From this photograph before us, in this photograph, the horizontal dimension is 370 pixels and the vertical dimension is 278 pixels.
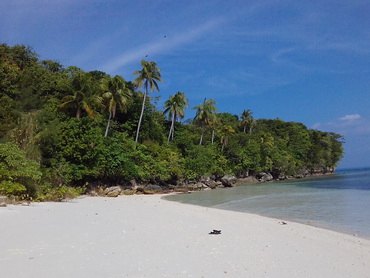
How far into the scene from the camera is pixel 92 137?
25.7 meters

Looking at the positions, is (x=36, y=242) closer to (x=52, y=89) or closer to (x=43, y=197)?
(x=43, y=197)

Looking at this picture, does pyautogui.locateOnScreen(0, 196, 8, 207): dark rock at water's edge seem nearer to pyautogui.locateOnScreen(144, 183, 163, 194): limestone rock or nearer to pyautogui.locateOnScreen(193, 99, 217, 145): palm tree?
pyautogui.locateOnScreen(144, 183, 163, 194): limestone rock

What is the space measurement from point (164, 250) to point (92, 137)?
20.6 meters

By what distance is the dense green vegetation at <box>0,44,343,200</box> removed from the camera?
63.6 ft

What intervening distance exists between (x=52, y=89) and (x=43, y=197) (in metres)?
20.7

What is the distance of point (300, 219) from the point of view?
13.1m

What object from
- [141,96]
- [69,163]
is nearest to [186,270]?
[69,163]

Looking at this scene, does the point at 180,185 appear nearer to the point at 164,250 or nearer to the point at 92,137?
the point at 92,137

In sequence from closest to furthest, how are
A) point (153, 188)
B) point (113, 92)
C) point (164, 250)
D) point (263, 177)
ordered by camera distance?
point (164, 250) → point (153, 188) → point (113, 92) → point (263, 177)

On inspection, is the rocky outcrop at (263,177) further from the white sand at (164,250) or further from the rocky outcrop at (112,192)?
the white sand at (164,250)

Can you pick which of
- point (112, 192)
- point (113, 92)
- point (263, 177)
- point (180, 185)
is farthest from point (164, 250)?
point (263, 177)

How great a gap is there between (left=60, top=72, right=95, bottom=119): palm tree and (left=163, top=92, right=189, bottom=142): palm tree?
688 inches

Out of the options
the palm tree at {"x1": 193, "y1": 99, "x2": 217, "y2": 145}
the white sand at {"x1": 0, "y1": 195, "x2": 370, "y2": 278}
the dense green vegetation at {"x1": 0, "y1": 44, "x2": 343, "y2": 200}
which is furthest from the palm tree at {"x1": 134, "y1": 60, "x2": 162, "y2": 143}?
the white sand at {"x1": 0, "y1": 195, "x2": 370, "y2": 278}

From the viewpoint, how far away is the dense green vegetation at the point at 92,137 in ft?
63.6
